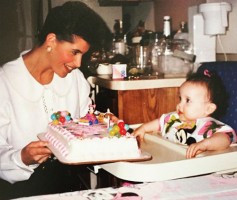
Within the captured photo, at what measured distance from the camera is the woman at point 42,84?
1.05 meters

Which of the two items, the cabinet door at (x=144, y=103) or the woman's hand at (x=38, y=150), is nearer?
the woman's hand at (x=38, y=150)

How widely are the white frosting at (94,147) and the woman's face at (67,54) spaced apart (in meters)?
0.35

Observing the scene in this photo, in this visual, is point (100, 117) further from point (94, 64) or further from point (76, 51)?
point (94, 64)

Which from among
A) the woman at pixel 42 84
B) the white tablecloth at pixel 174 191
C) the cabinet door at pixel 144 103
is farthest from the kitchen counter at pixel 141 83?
the white tablecloth at pixel 174 191

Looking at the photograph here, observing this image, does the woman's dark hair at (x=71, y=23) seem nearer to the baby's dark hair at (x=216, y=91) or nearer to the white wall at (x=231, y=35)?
the baby's dark hair at (x=216, y=91)

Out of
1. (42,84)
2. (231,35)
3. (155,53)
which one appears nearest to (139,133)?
(42,84)

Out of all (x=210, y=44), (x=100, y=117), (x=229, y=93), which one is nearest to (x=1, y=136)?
(x=100, y=117)

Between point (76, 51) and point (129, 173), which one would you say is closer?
point (129, 173)

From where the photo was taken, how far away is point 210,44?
1.38 meters

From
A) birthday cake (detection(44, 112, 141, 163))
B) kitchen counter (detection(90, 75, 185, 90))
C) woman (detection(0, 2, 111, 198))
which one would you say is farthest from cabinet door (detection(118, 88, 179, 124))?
birthday cake (detection(44, 112, 141, 163))

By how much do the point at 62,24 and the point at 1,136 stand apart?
0.37m

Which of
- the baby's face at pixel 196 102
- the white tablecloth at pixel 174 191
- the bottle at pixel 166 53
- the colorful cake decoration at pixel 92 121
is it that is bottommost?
the white tablecloth at pixel 174 191

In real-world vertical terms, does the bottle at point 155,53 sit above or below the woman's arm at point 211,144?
above

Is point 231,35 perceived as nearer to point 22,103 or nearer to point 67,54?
point 67,54
